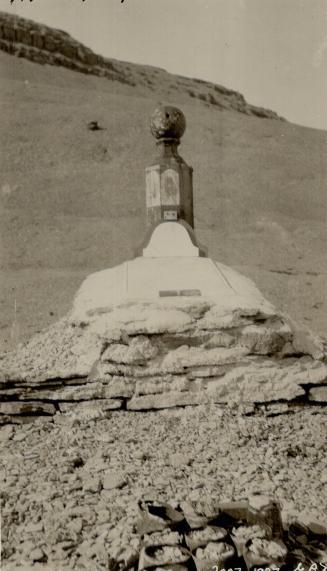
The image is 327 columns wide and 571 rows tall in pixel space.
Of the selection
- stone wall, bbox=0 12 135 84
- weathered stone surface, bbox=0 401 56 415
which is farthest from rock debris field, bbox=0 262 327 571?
stone wall, bbox=0 12 135 84

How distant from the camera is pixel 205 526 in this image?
12.5 feet

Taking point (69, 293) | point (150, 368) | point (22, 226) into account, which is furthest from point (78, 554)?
point (22, 226)

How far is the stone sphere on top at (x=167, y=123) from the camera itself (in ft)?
23.7

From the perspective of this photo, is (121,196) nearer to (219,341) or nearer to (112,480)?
(219,341)

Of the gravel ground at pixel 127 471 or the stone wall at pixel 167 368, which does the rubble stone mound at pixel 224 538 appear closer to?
the gravel ground at pixel 127 471

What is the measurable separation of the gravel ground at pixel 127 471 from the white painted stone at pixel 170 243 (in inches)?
88.8

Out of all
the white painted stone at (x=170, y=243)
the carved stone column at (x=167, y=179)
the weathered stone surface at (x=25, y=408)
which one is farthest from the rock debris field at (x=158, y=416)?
the carved stone column at (x=167, y=179)

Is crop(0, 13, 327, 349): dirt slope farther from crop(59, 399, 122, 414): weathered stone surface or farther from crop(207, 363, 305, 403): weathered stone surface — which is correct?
crop(207, 363, 305, 403): weathered stone surface

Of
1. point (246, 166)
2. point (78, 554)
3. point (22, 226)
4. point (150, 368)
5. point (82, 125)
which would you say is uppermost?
point (82, 125)

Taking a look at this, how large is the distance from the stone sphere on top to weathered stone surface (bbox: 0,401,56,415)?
3640mm

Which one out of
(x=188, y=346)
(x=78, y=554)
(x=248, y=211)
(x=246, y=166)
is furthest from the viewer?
(x=246, y=166)

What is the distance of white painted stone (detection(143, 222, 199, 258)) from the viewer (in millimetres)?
7207

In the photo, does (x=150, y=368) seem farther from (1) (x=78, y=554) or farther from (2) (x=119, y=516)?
(1) (x=78, y=554)

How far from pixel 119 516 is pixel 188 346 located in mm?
2083
